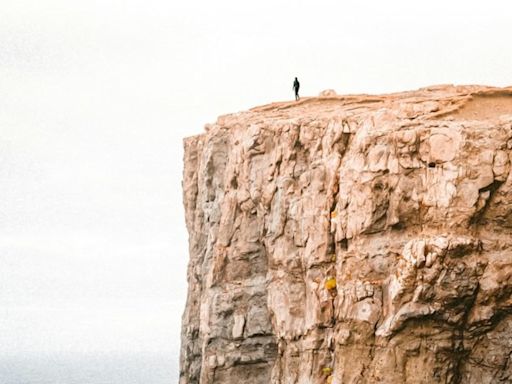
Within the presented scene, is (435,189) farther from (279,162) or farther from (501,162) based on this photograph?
(279,162)

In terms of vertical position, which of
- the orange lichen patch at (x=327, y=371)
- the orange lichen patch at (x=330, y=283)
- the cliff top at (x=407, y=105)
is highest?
the cliff top at (x=407, y=105)

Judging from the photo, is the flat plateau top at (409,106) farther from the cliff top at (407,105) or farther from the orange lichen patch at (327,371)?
the orange lichen patch at (327,371)

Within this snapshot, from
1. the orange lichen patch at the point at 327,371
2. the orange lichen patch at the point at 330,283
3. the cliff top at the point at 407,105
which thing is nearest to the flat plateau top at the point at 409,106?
the cliff top at the point at 407,105

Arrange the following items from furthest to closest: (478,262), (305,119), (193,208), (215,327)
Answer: (193,208) → (215,327) → (305,119) → (478,262)

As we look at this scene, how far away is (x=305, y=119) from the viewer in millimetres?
74188

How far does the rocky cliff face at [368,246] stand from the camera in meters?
64.8

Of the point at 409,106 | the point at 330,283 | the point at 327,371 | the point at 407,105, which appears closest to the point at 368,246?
the point at 330,283

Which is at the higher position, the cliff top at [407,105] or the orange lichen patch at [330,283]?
the cliff top at [407,105]

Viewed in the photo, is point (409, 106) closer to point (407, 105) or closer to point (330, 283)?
point (407, 105)

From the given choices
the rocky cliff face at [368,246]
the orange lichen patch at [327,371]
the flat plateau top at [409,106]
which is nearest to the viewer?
the rocky cliff face at [368,246]

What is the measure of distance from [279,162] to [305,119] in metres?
2.64

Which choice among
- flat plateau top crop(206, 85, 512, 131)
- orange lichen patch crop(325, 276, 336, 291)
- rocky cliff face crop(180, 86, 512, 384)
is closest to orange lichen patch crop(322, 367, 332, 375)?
rocky cliff face crop(180, 86, 512, 384)

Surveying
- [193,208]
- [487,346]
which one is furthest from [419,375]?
[193,208]

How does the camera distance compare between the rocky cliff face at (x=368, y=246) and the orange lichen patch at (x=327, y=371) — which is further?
the orange lichen patch at (x=327, y=371)
